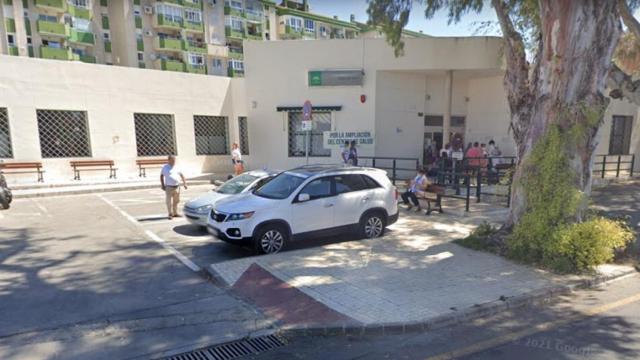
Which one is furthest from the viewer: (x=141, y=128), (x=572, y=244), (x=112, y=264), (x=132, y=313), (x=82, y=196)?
(x=141, y=128)

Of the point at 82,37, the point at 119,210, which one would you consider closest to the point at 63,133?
the point at 119,210

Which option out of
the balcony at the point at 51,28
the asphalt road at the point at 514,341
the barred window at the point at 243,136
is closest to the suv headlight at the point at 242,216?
the asphalt road at the point at 514,341

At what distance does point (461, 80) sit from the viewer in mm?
17562

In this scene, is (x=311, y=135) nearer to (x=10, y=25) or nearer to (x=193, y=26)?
(x=193, y=26)

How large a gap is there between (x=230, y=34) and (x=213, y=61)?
3.85 metres

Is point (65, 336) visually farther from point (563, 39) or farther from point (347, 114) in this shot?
point (347, 114)

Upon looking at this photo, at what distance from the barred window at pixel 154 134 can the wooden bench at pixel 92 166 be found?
142cm

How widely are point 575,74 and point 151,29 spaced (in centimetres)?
4559

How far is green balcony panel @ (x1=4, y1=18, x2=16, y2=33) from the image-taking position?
3416 centimetres

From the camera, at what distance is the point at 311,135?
16.5m

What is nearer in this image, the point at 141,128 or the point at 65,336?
the point at 65,336

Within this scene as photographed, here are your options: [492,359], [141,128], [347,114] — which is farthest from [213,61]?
[492,359]

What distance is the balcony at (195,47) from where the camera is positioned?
43772 mm

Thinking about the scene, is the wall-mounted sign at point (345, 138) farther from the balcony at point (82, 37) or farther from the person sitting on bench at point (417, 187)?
the balcony at point (82, 37)
